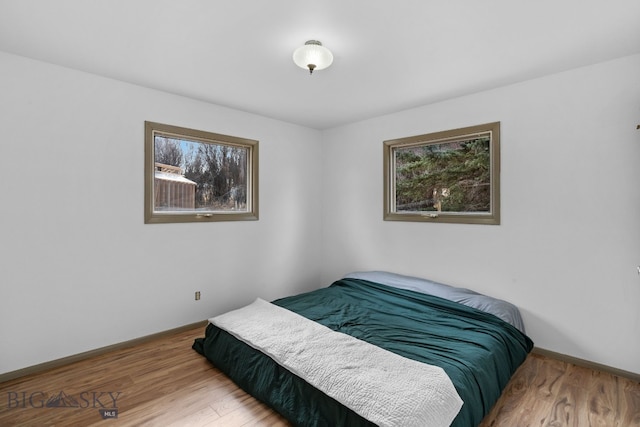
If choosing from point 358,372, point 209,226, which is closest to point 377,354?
point 358,372

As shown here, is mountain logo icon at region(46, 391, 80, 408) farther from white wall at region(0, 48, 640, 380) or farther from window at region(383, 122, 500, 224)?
window at region(383, 122, 500, 224)

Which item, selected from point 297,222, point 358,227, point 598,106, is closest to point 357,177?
point 358,227

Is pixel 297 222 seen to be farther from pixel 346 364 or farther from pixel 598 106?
pixel 598 106

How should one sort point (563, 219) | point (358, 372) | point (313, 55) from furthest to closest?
point (563, 219), point (313, 55), point (358, 372)

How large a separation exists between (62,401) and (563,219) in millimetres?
3984

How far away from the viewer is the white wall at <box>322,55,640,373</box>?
7.72 feet

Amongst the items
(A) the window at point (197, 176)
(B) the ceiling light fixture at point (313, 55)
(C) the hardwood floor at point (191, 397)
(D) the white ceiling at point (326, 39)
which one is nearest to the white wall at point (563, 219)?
(D) the white ceiling at point (326, 39)

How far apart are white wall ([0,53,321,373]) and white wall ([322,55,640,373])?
97.2 inches

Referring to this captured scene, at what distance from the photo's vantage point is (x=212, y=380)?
7.59 feet

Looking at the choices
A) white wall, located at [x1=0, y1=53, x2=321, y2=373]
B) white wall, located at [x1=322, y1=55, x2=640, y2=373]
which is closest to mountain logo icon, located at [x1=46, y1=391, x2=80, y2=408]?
white wall, located at [x1=0, y1=53, x2=321, y2=373]

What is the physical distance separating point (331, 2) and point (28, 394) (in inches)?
127

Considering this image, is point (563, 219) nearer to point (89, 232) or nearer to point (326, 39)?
point (326, 39)

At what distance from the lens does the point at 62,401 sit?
81.0 inches

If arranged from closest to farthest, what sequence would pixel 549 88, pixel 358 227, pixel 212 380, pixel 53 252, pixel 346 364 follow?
pixel 346 364 < pixel 212 380 < pixel 53 252 < pixel 549 88 < pixel 358 227
